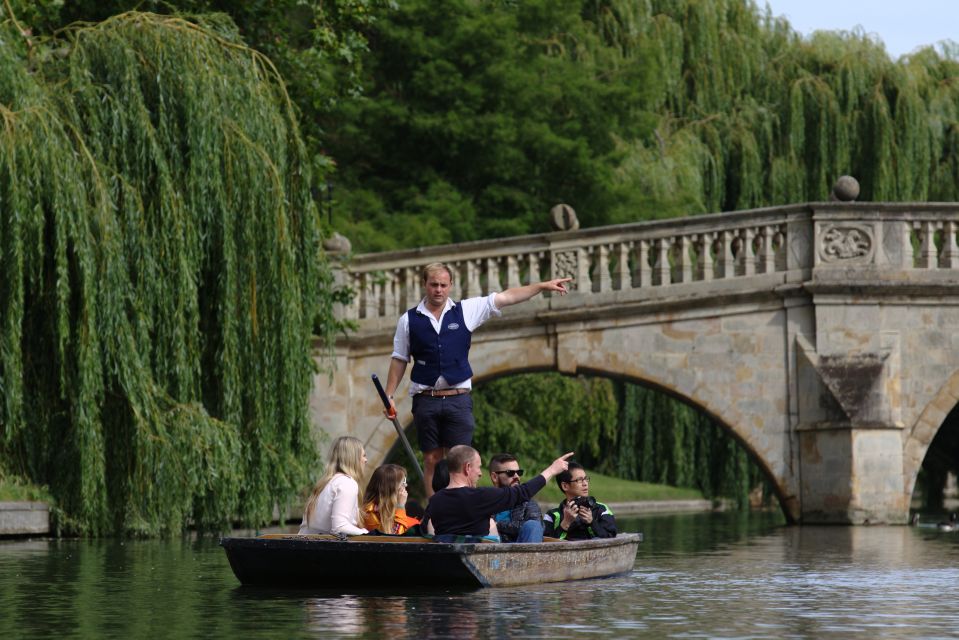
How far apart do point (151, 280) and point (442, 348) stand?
341 centimetres

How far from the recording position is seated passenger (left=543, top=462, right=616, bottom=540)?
28.7 ft

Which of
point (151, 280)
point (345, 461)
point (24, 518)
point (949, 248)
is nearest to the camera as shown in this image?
point (345, 461)

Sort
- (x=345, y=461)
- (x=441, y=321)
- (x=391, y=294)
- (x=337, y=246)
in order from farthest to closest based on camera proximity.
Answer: (x=391, y=294) < (x=337, y=246) < (x=441, y=321) < (x=345, y=461)

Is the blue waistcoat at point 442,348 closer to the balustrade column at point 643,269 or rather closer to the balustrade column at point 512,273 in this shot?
the balustrade column at point 512,273

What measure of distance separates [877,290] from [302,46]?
8378mm

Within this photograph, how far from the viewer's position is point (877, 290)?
16.8 metres

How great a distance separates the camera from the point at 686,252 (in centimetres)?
1712

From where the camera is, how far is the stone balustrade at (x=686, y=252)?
55.1 feet

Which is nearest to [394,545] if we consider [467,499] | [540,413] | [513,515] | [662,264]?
[467,499]

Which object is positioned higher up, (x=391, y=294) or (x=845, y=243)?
(x=845, y=243)

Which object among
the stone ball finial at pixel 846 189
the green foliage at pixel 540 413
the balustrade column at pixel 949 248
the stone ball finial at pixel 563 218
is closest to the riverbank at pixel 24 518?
the stone ball finial at pixel 563 218

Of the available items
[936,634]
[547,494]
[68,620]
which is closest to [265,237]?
[68,620]

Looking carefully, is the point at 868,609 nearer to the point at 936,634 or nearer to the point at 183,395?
the point at 936,634

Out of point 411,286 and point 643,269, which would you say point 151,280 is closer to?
point 411,286
